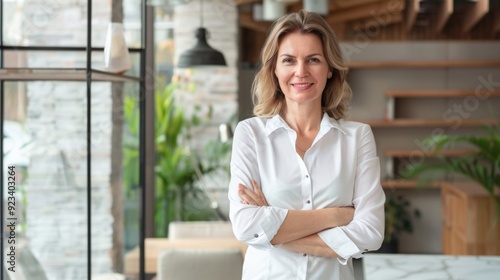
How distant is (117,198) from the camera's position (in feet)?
18.7

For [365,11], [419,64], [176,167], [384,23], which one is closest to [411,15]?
[419,64]

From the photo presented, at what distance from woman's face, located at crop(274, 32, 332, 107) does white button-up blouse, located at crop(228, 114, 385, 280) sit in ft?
0.36

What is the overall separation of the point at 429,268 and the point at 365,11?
291 inches

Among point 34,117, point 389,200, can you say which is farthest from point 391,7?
point 34,117

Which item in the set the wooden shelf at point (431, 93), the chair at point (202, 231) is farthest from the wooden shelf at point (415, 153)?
the chair at point (202, 231)

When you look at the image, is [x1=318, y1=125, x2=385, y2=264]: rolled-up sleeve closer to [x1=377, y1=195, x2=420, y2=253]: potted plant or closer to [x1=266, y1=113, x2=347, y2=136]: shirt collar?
[x1=266, y1=113, x2=347, y2=136]: shirt collar

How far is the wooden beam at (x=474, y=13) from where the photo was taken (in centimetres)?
766

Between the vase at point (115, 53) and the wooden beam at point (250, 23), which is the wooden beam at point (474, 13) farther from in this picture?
the vase at point (115, 53)

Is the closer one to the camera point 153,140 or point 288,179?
point 288,179

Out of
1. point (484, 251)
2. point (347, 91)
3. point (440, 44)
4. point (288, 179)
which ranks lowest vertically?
point (484, 251)

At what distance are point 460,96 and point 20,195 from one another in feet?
21.4

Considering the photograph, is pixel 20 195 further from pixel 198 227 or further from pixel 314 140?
pixel 314 140

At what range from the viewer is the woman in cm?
221

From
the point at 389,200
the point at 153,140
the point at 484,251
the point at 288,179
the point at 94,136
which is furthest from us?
the point at 389,200
